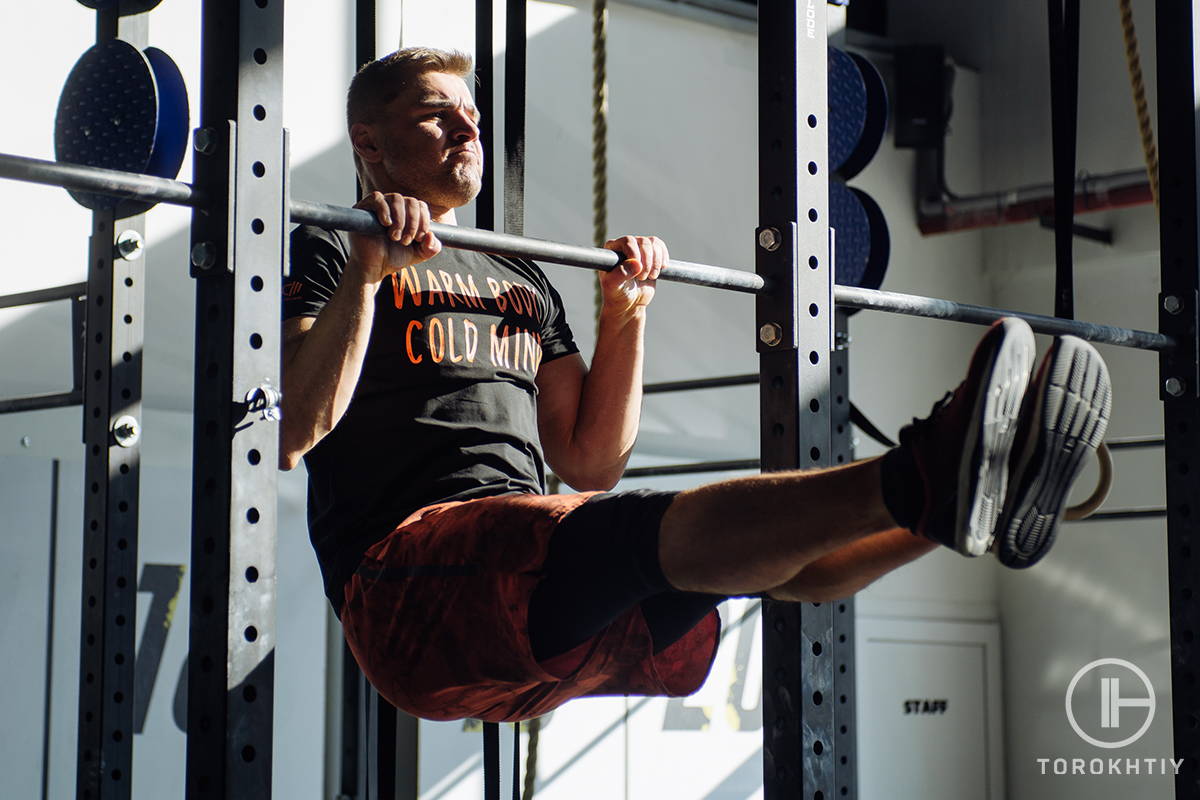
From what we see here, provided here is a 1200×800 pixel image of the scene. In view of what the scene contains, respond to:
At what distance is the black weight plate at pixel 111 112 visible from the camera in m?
2.29

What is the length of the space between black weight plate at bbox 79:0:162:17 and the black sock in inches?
71.8

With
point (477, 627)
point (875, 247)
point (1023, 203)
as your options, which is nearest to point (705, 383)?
point (875, 247)

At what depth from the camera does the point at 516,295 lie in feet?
7.05

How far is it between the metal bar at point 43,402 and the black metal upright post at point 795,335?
1.40 m

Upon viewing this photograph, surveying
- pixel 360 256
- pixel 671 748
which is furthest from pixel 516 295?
pixel 671 748

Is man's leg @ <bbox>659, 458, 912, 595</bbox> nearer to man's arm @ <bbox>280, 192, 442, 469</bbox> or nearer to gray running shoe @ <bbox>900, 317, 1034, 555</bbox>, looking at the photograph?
gray running shoe @ <bbox>900, 317, 1034, 555</bbox>

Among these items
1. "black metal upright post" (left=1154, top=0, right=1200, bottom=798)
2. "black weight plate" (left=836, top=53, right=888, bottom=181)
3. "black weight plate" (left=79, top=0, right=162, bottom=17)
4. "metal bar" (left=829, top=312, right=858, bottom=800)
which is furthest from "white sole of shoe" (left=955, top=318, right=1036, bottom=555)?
"black weight plate" (left=836, top=53, right=888, bottom=181)

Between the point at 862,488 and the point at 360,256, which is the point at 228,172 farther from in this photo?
the point at 862,488

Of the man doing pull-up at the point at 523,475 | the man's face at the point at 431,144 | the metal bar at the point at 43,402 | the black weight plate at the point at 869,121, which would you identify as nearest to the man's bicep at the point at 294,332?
the man doing pull-up at the point at 523,475

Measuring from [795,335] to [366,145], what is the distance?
0.77 meters

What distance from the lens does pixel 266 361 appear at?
149cm

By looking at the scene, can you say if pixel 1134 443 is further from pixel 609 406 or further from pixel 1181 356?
pixel 609 406

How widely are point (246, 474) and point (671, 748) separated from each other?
10.8ft

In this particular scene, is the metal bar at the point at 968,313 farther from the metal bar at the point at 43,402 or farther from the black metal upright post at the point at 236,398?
the metal bar at the point at 43,402
